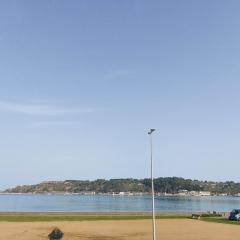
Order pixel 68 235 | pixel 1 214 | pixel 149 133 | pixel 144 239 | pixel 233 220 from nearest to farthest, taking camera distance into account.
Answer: pixel 149 133, pixel 144 239, pixel 68 235, pixel 233 220, pixel 1 214

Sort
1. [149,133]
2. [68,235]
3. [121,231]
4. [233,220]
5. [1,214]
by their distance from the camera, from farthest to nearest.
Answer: [1,214] → [233,220] → [121,231] → [68,235] → [149,133]

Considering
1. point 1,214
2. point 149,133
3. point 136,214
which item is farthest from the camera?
point 136,214

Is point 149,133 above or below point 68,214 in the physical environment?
above

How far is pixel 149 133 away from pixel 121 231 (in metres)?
18.9

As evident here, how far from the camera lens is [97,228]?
57.2m

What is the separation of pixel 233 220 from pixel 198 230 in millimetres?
20064

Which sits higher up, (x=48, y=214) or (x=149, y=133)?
(x=149, y=133)

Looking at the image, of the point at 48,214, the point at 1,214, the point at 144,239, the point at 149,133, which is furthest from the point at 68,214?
the point at 149,133

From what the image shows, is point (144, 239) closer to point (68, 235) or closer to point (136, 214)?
point (68, 235)

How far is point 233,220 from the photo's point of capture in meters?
74.1

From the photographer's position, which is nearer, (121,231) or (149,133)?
(149,133)

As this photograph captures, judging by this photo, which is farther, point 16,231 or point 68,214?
point 68,214

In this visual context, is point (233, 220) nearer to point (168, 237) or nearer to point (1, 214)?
point (168, 237)

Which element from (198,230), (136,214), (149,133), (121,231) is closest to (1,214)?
(136,214)
